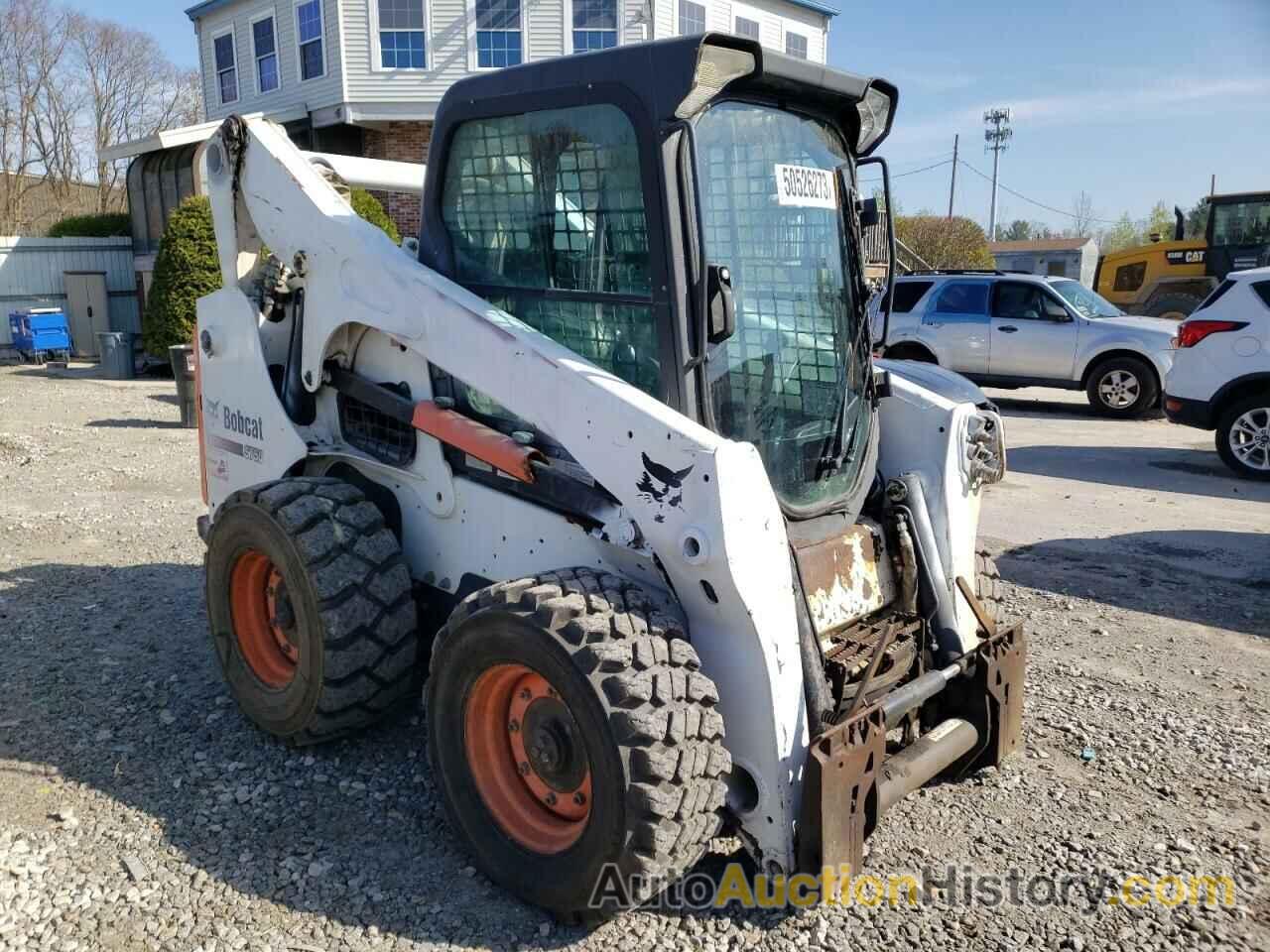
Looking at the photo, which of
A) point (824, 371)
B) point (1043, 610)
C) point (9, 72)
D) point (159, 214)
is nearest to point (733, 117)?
point (824, 371)

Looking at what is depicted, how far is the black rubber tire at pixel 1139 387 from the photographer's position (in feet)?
43.3

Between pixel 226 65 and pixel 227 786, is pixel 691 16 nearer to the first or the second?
pixel 226 65

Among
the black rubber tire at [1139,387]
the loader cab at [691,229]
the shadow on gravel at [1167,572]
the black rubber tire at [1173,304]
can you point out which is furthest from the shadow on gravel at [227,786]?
the black rubber tire at [1173,304]

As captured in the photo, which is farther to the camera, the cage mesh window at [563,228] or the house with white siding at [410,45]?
the house with white siding at [410,45]

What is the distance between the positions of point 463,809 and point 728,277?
1.81 meters

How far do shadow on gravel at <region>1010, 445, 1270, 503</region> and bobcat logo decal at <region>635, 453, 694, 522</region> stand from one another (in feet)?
25.1

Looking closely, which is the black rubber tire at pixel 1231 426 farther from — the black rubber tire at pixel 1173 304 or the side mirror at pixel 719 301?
the black rubber tire at pixel 1173 304

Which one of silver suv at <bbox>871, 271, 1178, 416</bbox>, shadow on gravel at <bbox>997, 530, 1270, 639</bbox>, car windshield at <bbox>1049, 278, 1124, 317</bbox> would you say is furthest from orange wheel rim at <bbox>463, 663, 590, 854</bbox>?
car windshield at <bbox>1049, 278, 1124, 317</bbox>

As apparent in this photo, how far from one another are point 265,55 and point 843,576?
23114 mm

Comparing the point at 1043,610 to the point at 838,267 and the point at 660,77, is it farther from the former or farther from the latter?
the point at 660,77

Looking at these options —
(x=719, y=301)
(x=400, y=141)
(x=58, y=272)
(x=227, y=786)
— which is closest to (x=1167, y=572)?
(x=719, y=301)

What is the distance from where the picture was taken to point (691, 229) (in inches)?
120

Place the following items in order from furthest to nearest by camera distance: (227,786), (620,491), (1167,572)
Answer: (1167,572), (227,786), (620,491)

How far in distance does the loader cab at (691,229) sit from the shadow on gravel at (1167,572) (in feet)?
10.3
